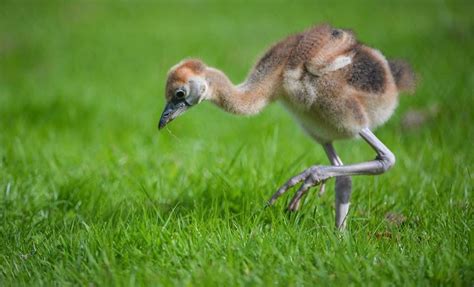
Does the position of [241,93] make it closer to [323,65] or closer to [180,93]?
[180,93]

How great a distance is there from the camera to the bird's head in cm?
356

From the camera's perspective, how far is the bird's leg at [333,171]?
3.59 m

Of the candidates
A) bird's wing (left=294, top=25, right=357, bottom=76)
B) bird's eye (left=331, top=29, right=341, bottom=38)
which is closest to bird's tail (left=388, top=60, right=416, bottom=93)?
bird's wing (left=294, top=25, right=357, bottom=76)

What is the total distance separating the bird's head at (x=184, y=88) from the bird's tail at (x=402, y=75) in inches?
52.0

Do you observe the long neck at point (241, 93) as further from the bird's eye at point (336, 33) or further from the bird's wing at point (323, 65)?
the bird's eye at point (336, 33)

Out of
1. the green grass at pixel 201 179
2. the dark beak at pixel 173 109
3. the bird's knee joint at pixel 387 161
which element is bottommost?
the green grass at pixel 201 179

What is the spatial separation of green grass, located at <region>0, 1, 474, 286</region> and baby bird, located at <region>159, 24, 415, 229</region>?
1.12 ft

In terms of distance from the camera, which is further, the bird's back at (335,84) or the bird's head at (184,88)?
the bird's back at (335,84)

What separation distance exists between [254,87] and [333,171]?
0.69 meters

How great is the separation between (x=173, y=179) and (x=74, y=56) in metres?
5.36

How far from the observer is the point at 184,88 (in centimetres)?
356

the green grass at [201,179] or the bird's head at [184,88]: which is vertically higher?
the bird's head at [184,88]

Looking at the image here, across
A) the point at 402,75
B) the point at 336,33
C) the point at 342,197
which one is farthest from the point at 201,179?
the point at 402,75

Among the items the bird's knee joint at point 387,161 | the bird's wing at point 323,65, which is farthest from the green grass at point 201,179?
the bird's wing at point 323,65
